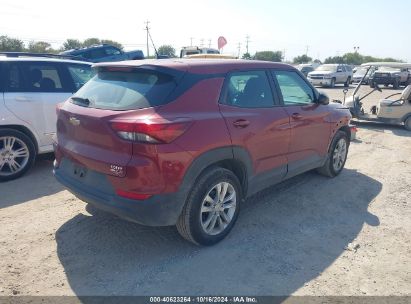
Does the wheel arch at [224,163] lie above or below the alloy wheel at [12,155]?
above

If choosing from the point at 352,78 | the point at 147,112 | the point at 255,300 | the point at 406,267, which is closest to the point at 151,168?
the point at 147,112

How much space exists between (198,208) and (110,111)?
117 cm

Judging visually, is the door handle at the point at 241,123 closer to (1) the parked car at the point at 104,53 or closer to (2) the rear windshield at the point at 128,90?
(2) the rear windshield at the point at 128,90

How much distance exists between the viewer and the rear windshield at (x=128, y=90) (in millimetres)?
3086

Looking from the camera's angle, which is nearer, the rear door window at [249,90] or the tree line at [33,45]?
the rear door window at [249,90]

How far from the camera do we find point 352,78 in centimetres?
2645

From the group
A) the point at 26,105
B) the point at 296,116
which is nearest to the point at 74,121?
the point at 26,105

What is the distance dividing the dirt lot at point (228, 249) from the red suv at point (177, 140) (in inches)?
15.0

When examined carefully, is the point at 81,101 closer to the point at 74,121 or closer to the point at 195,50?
the point at 74,121

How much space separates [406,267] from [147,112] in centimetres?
275

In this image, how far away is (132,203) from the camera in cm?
296

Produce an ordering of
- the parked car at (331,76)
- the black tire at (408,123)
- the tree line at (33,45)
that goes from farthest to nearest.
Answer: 1. the tree line at (33,45)
2. the parked car at (331,76)
3. the black tire at (408,123)

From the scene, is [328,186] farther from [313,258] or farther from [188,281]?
[188,281]

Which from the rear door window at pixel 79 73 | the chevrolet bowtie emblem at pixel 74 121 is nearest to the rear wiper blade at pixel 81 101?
the chevrolet bowtie emblem at pixel 74 121
